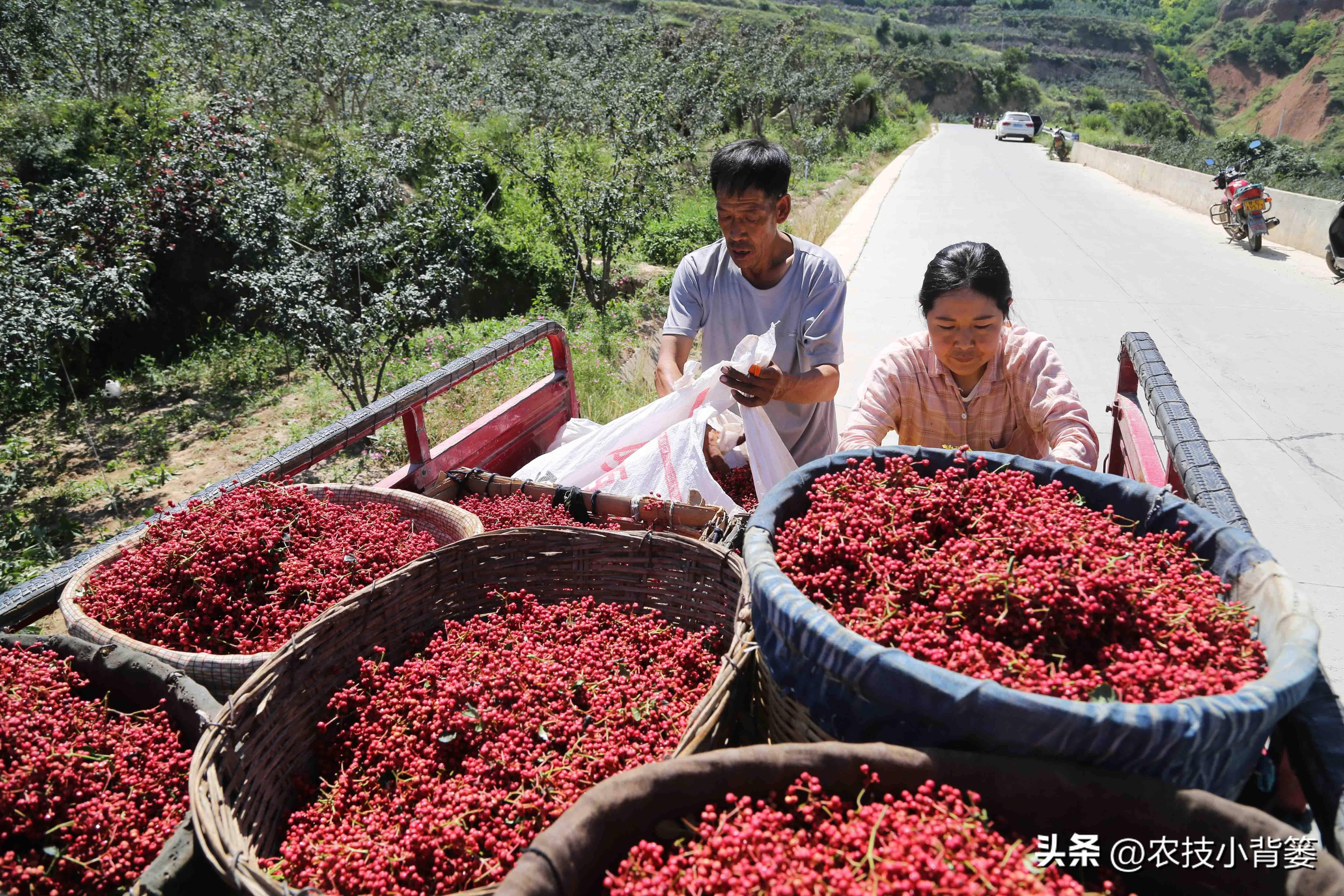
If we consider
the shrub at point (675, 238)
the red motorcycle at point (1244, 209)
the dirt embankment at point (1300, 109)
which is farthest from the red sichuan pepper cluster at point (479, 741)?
the dirt embankment at point (1300, 109)

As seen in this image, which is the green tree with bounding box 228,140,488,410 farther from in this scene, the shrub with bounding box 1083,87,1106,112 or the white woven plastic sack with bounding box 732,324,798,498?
the shrub with bounding box 1083,87,1106,112

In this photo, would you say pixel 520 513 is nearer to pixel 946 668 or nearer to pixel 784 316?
pixel 784 316

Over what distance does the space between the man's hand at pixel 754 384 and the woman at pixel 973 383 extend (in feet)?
0.90

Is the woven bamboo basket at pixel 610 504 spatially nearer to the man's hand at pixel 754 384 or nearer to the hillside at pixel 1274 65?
the man's hand at pixel 754 384

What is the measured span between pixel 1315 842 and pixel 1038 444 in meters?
1.81

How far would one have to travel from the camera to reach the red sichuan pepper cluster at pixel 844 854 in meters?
0.89

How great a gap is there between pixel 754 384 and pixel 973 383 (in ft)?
2.36

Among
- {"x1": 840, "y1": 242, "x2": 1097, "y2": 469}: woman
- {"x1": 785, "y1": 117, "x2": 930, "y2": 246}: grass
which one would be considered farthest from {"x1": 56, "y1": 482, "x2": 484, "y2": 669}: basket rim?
{"x1": 785, "y1": 117, "x2": 930, "y2": 246}: grass

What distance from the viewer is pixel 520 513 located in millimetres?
2619

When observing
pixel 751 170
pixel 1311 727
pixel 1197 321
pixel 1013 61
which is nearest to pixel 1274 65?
pixel 1013 61

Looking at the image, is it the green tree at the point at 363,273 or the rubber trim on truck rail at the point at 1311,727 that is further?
the green tree at the point at 363,273

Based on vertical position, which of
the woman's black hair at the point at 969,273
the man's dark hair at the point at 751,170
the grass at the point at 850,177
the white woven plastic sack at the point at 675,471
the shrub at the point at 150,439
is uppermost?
the man's dark hair at the point at 751,170

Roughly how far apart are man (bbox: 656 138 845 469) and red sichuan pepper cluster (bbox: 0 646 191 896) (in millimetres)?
1759

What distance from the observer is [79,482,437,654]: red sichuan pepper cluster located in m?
1.90
